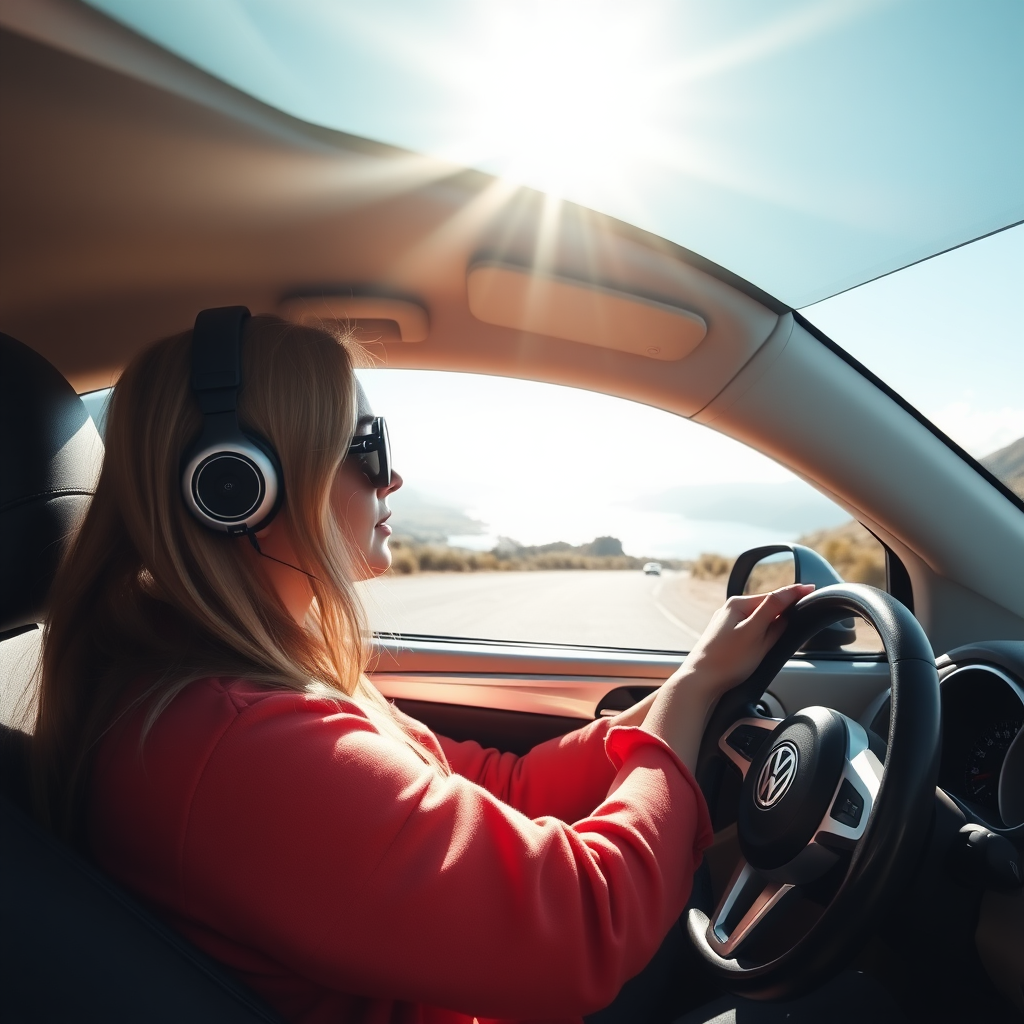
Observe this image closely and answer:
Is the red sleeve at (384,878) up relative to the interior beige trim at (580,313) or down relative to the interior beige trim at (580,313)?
down

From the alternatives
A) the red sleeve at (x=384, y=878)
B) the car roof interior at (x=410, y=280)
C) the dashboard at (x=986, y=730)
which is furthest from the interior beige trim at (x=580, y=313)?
the red sleeve at (x=384, y=878)

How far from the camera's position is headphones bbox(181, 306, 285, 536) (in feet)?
3.30

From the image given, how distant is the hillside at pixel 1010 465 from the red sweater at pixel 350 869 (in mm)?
1348

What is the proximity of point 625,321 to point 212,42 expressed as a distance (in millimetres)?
1024

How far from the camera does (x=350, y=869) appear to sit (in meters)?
0.79

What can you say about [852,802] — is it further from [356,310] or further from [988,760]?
[356,310]

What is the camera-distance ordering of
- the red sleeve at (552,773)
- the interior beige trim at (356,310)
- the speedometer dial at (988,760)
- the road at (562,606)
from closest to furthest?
the speedometer dial at (988,760)
the red sleeve at (552,773)
the interior beige trim at (356,310)
the road at (562,606)

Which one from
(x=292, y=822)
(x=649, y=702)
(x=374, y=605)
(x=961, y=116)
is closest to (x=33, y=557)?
(x=292, y=822)

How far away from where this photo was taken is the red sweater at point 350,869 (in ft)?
2.61

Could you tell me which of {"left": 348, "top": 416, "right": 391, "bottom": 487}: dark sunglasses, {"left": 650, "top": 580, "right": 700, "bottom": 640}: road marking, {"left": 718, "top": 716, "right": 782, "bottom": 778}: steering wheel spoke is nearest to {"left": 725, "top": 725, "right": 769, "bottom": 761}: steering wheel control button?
{"left": 718, "top": 716, "right": 782, "bottom": 778}: steering wheel spoke

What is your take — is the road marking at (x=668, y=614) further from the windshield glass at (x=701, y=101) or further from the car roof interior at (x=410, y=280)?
the windshield glass at (x=701, y=101)

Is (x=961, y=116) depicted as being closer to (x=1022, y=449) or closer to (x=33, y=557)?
(x=1022, y=449)

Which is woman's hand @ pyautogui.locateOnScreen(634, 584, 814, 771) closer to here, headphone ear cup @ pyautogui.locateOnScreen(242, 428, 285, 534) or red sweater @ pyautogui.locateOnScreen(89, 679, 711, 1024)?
red sweater @ pyautogui.locateOnScreen(89, 679, 711, 1024)

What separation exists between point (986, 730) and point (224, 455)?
1418 mm
